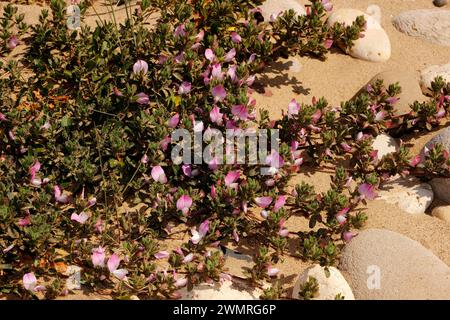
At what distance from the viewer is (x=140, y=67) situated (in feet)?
16.8

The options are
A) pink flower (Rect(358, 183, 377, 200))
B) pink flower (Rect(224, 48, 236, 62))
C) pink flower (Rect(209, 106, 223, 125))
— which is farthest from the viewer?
pink flower (Rect(224, 48, 236, 62))

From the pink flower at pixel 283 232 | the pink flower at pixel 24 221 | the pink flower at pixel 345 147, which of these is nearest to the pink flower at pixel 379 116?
the pink flower at pixel 345 147

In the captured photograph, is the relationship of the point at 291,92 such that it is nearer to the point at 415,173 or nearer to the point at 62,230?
the point at 415,173

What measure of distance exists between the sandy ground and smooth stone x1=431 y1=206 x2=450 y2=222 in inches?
1.6

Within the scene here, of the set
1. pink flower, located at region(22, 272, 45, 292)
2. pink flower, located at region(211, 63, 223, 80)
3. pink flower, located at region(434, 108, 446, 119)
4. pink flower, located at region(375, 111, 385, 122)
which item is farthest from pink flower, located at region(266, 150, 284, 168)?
pink flower, located at region(22, 272, 45, 292)

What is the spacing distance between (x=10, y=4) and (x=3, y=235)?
2.60 metres

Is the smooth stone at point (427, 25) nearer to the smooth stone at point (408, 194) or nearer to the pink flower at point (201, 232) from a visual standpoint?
the smooth stone at point (408, 194)

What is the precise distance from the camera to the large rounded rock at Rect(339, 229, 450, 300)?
418 centimetres

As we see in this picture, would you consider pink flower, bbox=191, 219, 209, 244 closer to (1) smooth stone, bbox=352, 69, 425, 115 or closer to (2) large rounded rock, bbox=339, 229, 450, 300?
(2) large rounded rock, bbox=339, 229, 450, 300

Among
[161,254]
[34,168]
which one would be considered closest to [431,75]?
[161,254]

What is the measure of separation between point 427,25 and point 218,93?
2464 millimetres

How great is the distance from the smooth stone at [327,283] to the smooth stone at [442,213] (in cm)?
98

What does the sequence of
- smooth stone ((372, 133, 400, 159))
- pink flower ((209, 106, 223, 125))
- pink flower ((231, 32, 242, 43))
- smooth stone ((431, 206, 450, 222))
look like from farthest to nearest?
1. pink flower ((231, 32, 242, 43))
2. smooth stone ((372, 133, 400, 159))
3. pink flower ((209, 106, 223, 125))
4. smooth stone ((431, 206, 450, 222))

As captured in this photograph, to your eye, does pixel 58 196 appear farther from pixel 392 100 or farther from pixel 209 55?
pixel 392 100
